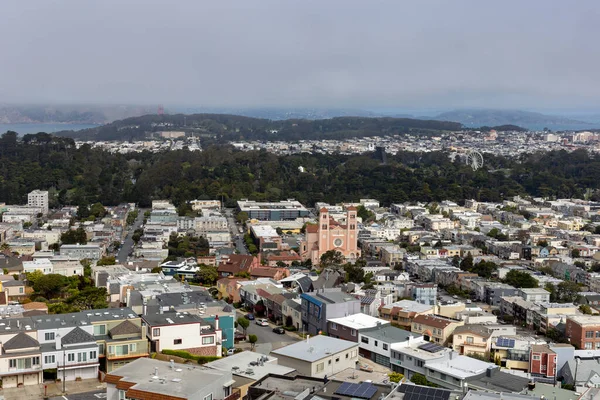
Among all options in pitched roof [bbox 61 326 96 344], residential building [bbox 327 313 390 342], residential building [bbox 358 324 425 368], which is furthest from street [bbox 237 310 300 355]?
pitched roof [bbox 61 326 96 344]

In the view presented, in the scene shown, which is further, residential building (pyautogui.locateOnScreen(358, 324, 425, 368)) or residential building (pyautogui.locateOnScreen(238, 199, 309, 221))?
residential building (pyautogui.locateOnScreen(238, 199, 309, 221))

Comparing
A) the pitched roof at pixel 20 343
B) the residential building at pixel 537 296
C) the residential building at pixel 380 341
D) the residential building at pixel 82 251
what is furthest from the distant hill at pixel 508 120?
the pitched roof at pixel 20 343

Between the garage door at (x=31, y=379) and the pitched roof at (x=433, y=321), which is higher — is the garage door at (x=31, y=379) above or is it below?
below

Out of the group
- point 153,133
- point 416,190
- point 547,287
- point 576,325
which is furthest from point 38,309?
point 153,133

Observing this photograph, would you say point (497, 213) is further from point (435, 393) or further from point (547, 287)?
point (435, 393)

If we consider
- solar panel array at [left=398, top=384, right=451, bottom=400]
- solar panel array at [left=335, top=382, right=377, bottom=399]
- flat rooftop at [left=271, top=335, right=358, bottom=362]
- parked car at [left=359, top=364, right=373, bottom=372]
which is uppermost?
solar panel array at [left=398, top=384, right=451, bottom=400]

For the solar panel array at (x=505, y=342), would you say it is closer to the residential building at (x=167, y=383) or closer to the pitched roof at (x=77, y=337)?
the residential building at (x=167, y=383)

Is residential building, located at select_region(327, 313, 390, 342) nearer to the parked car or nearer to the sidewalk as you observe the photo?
the parked car

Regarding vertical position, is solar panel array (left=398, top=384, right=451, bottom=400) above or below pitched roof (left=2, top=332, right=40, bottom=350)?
above
